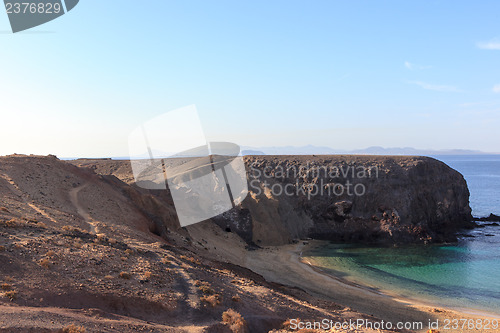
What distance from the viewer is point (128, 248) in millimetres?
17062

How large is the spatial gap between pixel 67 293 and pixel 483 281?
3503 centimetres

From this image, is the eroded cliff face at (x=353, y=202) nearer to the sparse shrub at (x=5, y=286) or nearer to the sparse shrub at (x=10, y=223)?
the sparse shrub at (x=10, y=223)

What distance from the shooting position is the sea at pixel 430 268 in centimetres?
2681

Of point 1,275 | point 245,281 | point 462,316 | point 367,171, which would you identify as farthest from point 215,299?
point 367,171

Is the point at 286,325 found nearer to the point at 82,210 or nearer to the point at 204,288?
the point at 204,288

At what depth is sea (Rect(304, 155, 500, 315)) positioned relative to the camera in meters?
26.8

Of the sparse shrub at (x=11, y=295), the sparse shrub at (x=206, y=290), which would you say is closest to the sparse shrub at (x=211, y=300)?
the sparse shrub at (x=206, y=290)

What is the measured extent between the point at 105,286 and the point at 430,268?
112 ft

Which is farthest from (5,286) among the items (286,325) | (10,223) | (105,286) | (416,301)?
(416,301)

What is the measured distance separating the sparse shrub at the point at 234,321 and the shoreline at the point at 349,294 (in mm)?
9725

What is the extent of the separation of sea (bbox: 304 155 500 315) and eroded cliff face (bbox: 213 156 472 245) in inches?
133

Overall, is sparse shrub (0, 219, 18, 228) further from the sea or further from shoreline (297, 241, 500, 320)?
the sea

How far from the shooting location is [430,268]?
34562 mm

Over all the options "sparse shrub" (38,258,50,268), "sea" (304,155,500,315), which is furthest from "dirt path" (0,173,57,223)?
"sea" (304,155,500,315)
